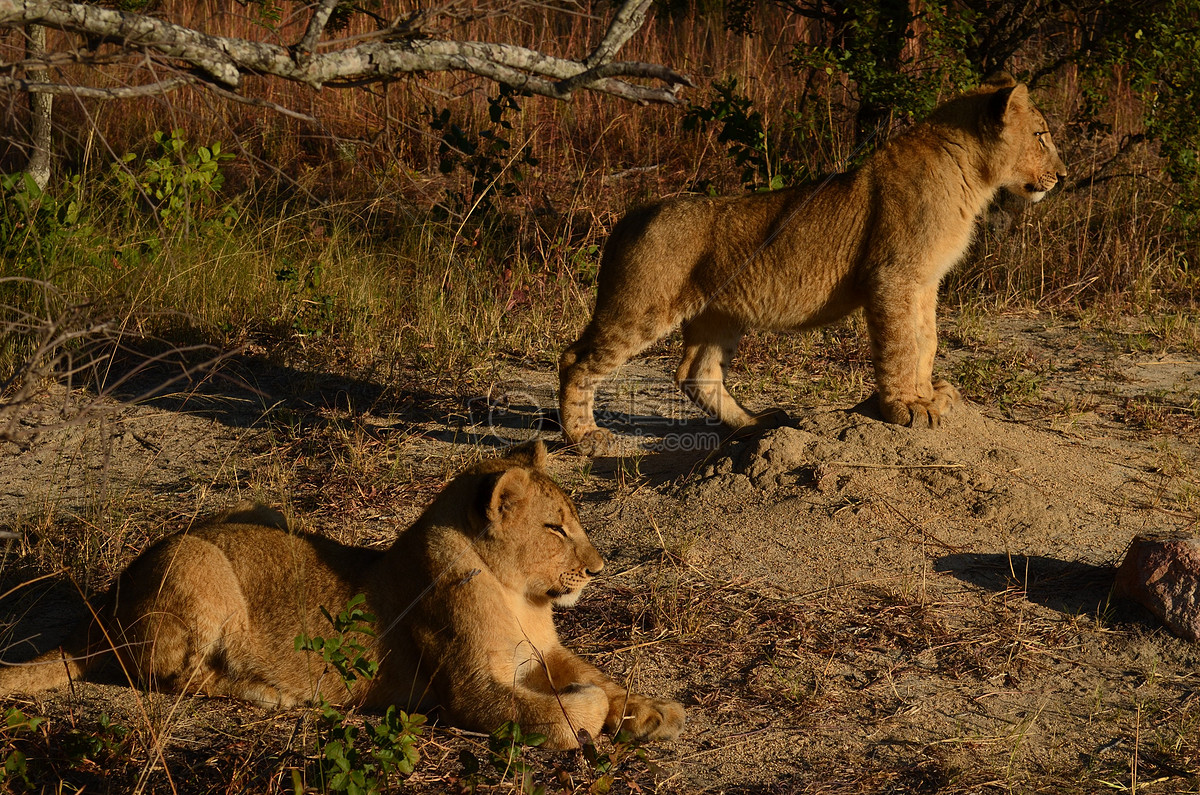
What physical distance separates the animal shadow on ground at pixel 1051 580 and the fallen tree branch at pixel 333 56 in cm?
298

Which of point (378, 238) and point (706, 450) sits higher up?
point (378, 238)

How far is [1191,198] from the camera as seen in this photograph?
8.58 metres

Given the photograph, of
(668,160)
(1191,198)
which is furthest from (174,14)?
(1191,198)

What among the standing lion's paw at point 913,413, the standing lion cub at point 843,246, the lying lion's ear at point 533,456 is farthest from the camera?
the standing lion cub at point 843,246

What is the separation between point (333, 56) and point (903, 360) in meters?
3.19

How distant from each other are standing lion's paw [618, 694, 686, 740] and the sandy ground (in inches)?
2.1

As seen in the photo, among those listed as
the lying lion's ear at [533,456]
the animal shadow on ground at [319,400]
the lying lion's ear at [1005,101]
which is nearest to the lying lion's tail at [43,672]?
the lying lion's ear at [533,456]

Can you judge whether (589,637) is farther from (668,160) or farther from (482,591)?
(668,160)

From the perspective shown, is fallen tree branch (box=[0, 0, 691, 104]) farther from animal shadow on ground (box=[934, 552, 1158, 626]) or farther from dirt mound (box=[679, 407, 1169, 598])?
animal shadow on ground (box=[934, 552, 1158, 626])

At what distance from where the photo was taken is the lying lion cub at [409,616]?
4004 mm

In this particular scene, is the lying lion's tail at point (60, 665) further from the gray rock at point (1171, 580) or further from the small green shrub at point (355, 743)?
the gray rock at point (1171, 580)

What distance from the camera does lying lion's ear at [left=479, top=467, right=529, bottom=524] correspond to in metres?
4.02

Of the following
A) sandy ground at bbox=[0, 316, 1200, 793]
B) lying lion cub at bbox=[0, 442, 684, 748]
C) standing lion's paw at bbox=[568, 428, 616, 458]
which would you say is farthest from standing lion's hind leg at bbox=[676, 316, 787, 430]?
lying lion cub at bbox=[0, 442, 684, 748]

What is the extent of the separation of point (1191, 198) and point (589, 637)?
6.20m
